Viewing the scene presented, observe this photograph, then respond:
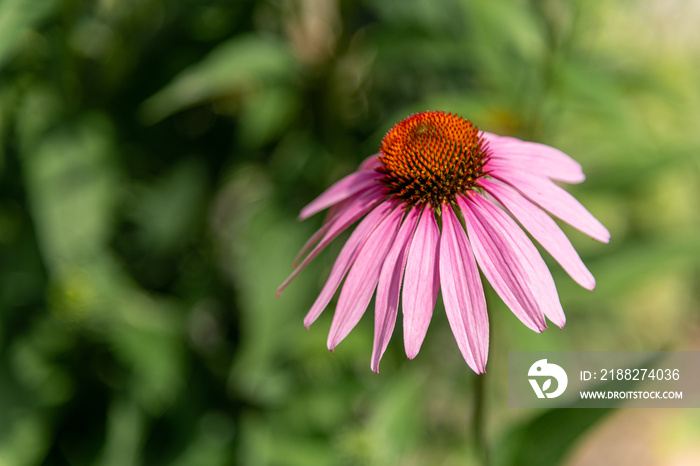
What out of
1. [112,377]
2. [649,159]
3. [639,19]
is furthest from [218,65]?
[639,19]

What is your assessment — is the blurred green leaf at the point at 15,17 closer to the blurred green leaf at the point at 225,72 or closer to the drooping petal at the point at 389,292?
the blurred green leaf at the point at 225,72

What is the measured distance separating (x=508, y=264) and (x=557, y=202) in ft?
0.32

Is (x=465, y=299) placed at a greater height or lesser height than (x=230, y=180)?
lesser

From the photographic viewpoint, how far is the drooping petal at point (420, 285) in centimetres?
61

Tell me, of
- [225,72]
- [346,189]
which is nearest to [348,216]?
[346,189]

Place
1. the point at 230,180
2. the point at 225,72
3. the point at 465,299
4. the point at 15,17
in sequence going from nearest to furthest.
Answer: the point at 465,299 < the point at 15,17 < the point at 225,72 < the point at 230,180

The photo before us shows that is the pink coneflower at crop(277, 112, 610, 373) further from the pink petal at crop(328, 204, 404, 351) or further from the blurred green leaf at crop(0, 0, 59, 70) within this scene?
the blurred green leaf at crop(0, 0, 59, 70)

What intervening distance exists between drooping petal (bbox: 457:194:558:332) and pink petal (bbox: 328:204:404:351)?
0.29 feet

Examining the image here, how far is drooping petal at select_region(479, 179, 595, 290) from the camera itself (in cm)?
63

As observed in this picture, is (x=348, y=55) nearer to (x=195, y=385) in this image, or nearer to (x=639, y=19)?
(x=195, y=385)

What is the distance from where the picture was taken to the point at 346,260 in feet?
2.27

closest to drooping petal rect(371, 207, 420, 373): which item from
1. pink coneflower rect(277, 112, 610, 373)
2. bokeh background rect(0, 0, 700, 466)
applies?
pink coneflower rect(277, 112, 610, 373)

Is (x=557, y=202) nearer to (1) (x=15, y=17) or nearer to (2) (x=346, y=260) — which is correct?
(2) (x=346, y=260)

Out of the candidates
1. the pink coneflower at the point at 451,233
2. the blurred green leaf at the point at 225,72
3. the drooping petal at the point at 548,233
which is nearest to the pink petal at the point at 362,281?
the pink coneflower at the point at 451,233
